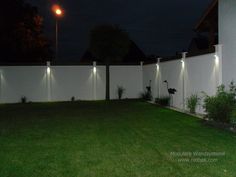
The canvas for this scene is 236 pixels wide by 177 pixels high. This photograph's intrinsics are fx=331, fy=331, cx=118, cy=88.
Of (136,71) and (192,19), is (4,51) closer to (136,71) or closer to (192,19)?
(136,71)

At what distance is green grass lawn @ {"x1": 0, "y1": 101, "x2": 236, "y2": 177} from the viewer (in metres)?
5.04

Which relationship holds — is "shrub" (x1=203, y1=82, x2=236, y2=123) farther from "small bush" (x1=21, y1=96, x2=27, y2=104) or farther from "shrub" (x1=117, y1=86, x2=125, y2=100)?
"small bush" (x1=21, y1=96, x2=27, y2=104)

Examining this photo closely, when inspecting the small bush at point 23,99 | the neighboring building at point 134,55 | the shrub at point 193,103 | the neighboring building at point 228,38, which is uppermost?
the neighboring building at point 134,55

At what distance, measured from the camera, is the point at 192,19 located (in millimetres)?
29281

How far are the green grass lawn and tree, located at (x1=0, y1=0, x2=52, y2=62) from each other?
1142 centimetres

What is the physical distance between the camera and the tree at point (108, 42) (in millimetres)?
17344

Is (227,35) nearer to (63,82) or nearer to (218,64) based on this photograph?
(218,64)

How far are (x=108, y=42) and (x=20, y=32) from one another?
6.57m

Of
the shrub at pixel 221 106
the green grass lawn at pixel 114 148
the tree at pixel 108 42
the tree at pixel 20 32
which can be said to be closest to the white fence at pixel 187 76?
the shrub at pixel 221 106

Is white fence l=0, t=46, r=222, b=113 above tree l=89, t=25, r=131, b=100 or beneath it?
beneath

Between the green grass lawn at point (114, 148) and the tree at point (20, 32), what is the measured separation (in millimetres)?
11421

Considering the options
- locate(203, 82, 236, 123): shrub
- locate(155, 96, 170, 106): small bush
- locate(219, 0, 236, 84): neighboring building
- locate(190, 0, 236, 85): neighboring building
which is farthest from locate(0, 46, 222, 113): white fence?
locate(203, 82, 236, 123): shrub

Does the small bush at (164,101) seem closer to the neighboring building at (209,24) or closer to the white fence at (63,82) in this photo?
the neighboring building at (209,24)

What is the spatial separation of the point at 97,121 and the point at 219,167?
211 inches
